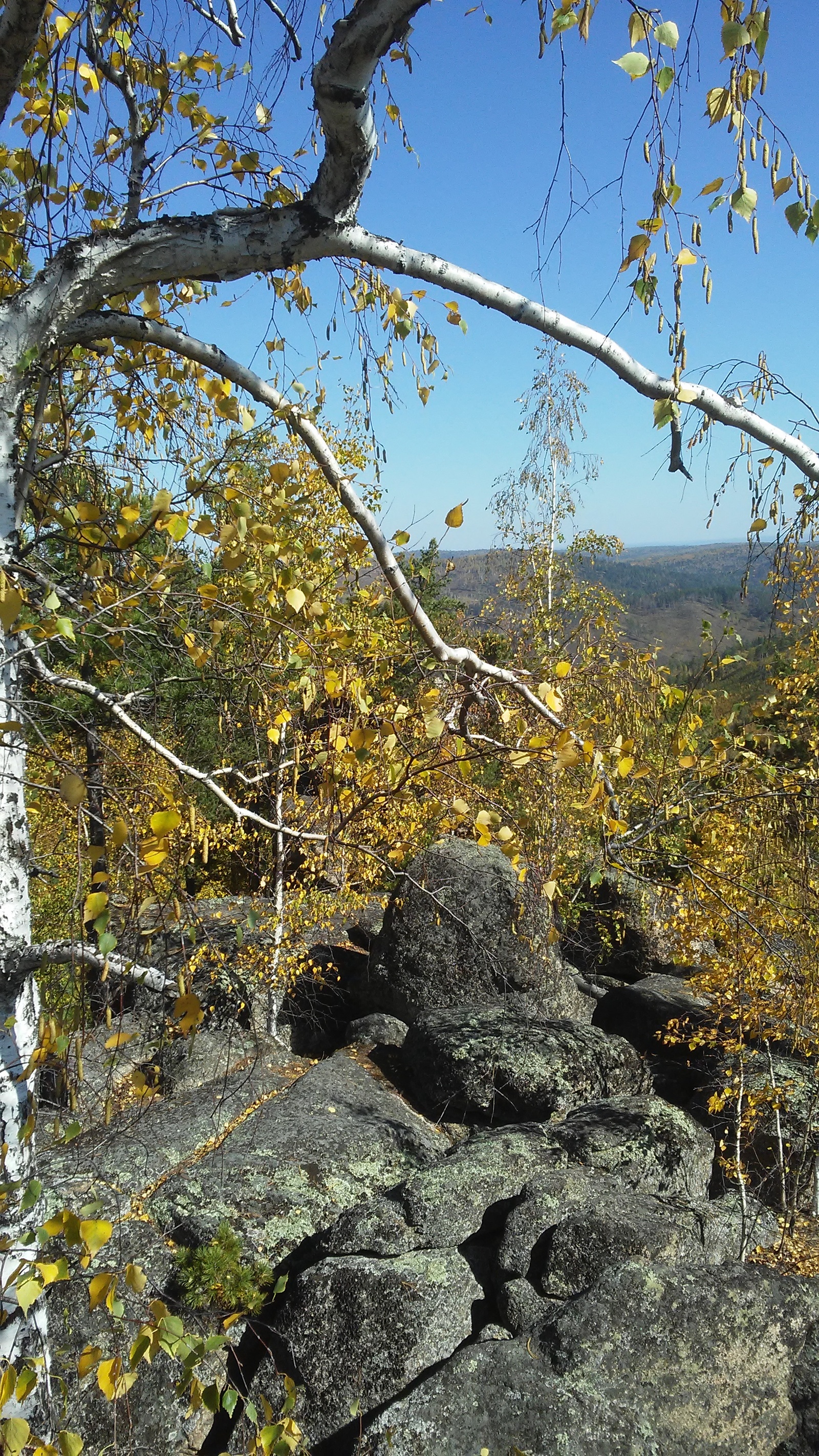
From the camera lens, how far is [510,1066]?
8.13 meters

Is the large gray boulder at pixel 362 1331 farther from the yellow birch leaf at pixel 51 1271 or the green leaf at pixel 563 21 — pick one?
the green leaf at pixel 563 21

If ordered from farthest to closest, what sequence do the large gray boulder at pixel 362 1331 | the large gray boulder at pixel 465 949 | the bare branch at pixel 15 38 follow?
the large gray boulder at pixel 465 949
the large gray boulder at pixel 362 1331
the bare branch at pixel 15 38

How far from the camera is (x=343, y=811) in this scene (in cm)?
268

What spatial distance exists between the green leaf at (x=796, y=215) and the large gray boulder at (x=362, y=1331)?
5.68 meters

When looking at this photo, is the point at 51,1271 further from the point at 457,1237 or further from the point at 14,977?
the point at 457,1237

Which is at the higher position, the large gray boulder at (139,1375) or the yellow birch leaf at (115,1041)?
the yellow birch leaf at (115,1041)

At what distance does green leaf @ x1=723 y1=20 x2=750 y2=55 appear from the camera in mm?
1614

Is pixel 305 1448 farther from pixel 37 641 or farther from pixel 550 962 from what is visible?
pixel 550 962

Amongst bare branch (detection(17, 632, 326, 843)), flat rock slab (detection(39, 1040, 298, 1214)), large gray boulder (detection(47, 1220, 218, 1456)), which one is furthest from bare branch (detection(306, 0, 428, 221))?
large gray boulder (detection(47, 1220, 218, 1456))

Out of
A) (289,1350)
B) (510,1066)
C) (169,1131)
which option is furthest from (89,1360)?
(510,1066)

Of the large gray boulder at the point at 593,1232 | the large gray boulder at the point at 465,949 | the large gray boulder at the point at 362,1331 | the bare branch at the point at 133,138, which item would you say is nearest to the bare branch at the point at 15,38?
the bare branch at the point at 133,138

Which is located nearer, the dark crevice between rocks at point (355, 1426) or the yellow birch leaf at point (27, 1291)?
the yellow birch leaf at point (27, 1291)

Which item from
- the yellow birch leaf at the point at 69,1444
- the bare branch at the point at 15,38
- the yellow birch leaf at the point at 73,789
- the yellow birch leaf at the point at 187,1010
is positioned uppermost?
Result: the bare branch at the point at 15,38

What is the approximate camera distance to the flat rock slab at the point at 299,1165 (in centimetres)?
611
